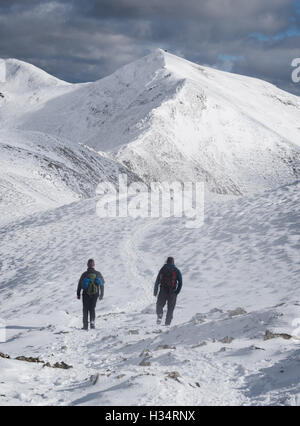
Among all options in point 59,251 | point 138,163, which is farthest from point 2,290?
point 138,163

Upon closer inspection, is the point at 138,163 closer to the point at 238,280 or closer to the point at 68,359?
the point at 238,280

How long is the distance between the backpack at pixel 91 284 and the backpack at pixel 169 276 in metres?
1.85

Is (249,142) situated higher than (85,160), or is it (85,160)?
(249,142)

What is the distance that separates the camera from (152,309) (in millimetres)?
15828

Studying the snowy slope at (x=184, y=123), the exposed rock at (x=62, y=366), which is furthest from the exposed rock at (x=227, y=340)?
the snowy slope at (x=184, y=123)

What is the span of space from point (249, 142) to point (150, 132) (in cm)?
3077

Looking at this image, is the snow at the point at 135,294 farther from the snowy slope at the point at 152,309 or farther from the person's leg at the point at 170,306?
the person's leg at the point at 170,306

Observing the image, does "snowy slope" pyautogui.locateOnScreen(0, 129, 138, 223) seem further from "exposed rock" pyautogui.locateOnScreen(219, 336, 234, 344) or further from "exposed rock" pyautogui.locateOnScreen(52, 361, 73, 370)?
"exposed rock" pyautogui.locateOnScreen(219, 336, 234, 344)

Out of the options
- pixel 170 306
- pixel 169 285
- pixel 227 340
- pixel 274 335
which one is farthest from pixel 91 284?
pixel 274 335

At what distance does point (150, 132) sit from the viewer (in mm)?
111562

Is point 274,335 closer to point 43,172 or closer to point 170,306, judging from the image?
point 170,306

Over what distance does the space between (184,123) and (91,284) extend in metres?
115

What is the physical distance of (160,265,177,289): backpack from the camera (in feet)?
44.8
